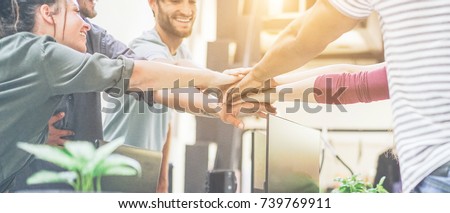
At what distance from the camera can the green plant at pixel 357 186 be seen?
188cm

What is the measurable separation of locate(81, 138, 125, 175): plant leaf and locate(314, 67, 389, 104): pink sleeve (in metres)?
0.70

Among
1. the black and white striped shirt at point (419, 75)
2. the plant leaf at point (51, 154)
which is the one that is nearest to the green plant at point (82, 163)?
the plant leaf at point (51, 154)

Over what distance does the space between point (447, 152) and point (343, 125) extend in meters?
0.65

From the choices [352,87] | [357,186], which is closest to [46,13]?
[352,87]

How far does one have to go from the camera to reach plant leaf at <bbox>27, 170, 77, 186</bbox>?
1.90 meters

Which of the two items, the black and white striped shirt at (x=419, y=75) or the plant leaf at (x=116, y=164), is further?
the plant leaf at (x=116, y=164)

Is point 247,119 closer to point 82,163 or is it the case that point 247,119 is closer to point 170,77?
point 170,77

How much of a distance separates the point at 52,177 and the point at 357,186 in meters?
1.02

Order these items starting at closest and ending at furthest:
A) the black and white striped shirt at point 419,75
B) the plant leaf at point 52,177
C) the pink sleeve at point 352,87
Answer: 1. the black and white striped shirt at point 419,75
2. the pink sleeve at point 352,87
3. the plant leaf at point 52,177

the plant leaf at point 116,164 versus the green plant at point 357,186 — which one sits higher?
the plant leaf at point 116,164

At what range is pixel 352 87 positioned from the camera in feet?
6.13

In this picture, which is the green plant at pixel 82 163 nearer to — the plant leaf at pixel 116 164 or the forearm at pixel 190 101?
the plant leaf at pixel 116 164

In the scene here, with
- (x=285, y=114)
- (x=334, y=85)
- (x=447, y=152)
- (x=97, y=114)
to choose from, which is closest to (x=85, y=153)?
(x=97, y=114)

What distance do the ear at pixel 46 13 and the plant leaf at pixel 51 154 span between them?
1.39 ft
